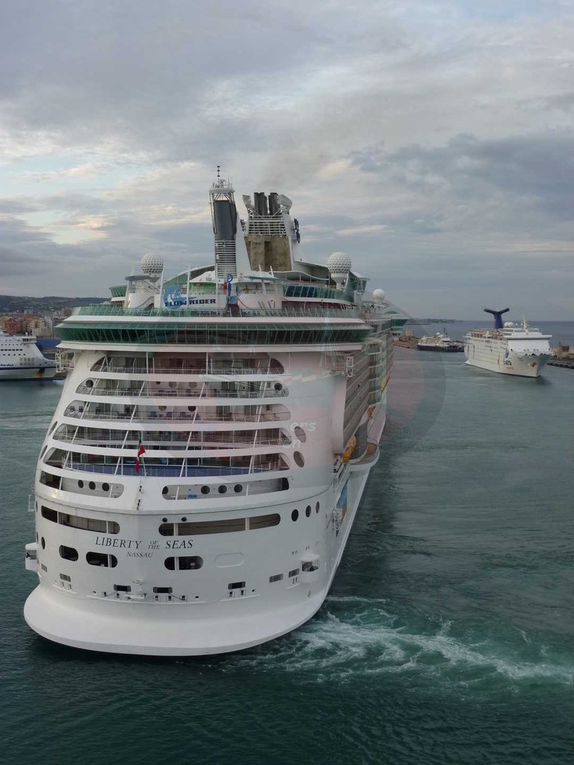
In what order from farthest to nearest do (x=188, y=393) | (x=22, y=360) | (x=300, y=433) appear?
(x=22, y=360)
(x=300, y=433)
(x=188, y=393)

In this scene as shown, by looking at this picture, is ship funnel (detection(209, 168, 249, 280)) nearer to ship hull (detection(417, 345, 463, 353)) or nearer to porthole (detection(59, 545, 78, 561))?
porthole (detection(59, 545, 78, 561))

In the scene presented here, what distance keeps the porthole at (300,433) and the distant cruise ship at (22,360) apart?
87961 mm

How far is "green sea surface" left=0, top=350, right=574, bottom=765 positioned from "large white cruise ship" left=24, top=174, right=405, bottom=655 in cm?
80

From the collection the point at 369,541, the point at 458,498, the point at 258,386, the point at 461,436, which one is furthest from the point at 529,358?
the point at 258,386

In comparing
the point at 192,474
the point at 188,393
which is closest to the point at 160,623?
the point at 192,474

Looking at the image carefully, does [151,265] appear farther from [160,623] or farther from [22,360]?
[22,360]

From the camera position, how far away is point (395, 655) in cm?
1755

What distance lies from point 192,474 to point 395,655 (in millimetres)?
6426

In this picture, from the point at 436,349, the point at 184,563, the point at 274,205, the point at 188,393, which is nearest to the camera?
the point at 184,563

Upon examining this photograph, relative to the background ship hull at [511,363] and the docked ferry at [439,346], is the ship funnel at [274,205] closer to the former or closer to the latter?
the background ship hull at [511,363]

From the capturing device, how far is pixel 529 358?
95438 millimetres

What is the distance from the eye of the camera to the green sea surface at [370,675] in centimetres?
1433

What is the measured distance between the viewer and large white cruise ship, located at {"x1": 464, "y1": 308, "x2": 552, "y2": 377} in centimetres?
9575

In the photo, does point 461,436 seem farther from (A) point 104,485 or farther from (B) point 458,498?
(A) point 104,485
